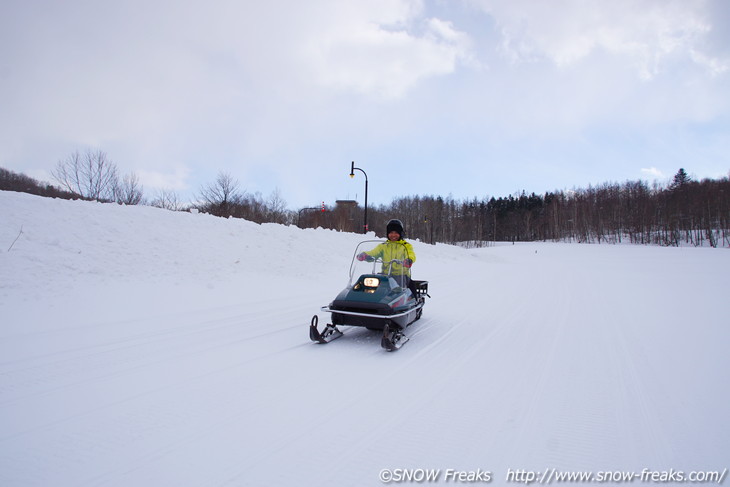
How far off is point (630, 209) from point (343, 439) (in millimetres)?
61520

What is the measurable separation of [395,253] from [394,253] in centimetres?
2

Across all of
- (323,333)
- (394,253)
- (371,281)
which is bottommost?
(323,333)

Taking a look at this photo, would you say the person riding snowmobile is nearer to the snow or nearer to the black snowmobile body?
the black snowmobile body

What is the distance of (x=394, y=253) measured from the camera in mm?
6301

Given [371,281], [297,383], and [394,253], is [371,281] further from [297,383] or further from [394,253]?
[297,383]

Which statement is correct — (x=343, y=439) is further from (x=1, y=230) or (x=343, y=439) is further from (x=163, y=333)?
(x=1, y=230)

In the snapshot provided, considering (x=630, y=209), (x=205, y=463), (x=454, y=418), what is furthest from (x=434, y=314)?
(x=630, y=209)

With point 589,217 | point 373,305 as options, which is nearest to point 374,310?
point 373,305

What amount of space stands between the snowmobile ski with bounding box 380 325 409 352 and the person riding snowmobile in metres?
1.12

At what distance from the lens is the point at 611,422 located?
2.87m

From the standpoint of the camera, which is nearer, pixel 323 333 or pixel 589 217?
pixel 323 333

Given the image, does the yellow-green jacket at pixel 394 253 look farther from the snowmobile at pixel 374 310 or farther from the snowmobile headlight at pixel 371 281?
the snowmobile headlight at pixel 371 281

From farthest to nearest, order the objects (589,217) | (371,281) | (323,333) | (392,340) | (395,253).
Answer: (589,217) → (395,253) → (371,281) → (323,333) → (392,340)

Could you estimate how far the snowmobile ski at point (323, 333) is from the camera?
4812 millimetres
